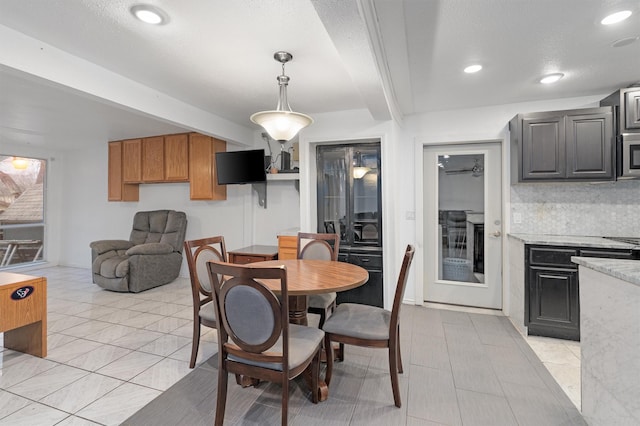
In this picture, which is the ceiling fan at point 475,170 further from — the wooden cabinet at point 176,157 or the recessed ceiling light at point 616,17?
the wooden cabinet at point 176,157

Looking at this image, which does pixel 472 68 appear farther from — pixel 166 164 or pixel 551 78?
pixel 166 164

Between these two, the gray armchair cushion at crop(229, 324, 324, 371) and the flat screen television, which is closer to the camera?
the gray armchair cushion at crop(229, 324, 324, 371)

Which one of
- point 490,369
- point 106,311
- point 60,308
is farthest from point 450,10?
point 60,308

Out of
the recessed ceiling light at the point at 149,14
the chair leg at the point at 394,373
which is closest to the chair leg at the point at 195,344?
the chair leg at the point at 394,373

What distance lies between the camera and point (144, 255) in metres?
4.43

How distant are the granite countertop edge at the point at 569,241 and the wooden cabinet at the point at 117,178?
19.4 feet

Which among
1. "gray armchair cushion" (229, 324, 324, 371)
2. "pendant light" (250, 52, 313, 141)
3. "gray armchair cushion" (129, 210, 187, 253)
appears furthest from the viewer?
"gray armchair cushion" (129, 210, 187, 253)

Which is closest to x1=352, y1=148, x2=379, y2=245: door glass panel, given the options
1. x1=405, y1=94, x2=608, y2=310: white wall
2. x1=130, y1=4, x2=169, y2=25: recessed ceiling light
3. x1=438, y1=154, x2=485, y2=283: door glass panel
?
x1=405, y1=94, x2=608, y2=310: white wall

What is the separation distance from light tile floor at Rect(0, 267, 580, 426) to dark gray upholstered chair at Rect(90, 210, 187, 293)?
1.50ft

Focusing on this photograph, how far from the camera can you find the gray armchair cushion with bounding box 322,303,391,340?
194cm

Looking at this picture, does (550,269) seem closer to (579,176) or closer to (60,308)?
(579,176)

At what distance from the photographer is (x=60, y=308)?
3707 millimetres

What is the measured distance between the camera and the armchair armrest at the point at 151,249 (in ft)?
14.3

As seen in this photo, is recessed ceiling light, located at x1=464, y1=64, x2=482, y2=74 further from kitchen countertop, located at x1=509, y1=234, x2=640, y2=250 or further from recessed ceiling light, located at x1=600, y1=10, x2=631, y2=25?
kitchen countertop, located at x1=509, y1=234, x2=640, y2=250
